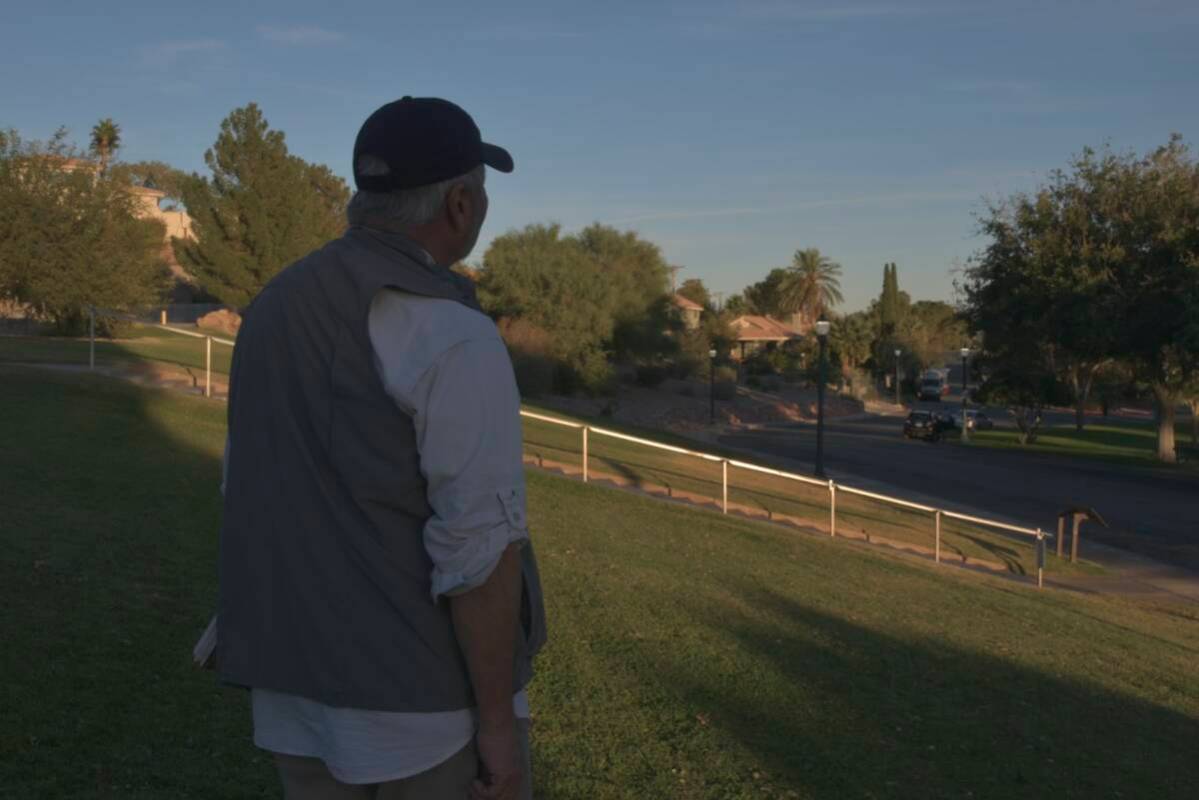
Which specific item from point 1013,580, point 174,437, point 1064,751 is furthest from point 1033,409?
point 1064,751

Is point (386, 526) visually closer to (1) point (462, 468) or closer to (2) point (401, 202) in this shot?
(1) point (462, 468)

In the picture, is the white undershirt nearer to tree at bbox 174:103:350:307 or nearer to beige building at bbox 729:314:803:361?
tree at bbox 174:103:350:307

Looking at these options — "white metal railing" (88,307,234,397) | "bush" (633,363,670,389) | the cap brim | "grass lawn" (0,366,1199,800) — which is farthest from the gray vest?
"bush" (633,363,670,389)

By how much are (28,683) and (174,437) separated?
9996mm

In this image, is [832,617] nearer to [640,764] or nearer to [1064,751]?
[1064,751]

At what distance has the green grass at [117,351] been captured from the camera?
23.1 meters

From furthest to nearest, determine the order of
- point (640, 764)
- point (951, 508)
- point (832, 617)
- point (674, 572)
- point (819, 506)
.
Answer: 1. point (951, 508)
2. point (819, 506)
3. point (674, 572)
4. point (832, 617)
5. point (640, 764)

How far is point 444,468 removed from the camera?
1.99m

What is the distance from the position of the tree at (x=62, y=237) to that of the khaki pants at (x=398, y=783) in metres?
21.9

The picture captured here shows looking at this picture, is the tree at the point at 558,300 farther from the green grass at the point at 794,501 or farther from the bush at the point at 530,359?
the green grass at the point at 794,501

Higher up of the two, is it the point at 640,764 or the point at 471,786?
the point at 471,786

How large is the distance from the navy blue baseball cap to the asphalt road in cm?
2128

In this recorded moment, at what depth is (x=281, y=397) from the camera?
2170 millimetres

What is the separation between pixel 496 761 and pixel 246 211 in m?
43.2
